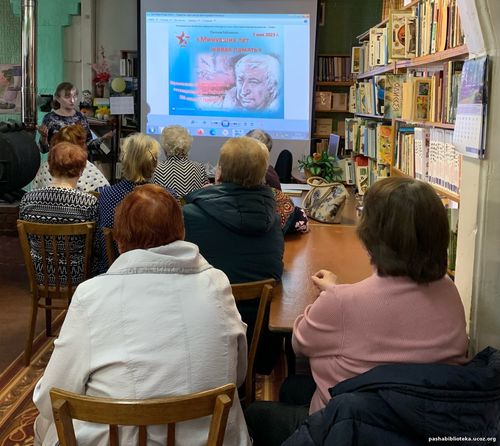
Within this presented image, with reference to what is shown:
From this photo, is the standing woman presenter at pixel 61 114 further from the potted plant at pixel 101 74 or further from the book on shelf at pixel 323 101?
the book on shelf at pixel 323 101

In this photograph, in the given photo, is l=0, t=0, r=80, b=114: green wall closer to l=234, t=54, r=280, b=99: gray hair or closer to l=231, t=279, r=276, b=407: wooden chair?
l=234, t=54, r=280, b=99: gray hair

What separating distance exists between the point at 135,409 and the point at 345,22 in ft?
21.3

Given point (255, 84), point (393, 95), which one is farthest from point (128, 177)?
point (255, 84)

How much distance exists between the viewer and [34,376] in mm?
3096

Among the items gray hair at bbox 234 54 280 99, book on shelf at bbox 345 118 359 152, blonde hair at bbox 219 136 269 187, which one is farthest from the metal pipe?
blonde hair at bbox 219 136 269 187

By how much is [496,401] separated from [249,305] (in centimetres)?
116

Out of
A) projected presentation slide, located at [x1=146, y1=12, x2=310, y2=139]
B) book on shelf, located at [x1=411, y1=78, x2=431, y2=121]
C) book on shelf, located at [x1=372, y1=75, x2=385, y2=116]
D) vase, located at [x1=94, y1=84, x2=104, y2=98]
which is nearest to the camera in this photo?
book on shelf, located at [x1=411, y1=78, x2=431, y2=121]

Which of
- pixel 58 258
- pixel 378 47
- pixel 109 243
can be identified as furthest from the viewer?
pixel 378 47

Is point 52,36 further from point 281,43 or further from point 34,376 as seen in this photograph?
point 34,376

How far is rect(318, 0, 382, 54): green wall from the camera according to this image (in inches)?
277

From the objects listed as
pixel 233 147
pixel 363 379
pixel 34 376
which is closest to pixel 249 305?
pixel 233 147

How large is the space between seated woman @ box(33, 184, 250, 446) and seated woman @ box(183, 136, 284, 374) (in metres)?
0.77

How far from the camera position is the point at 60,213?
A: 3125 mm

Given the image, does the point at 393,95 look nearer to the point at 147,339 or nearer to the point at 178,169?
the point at 178,169
